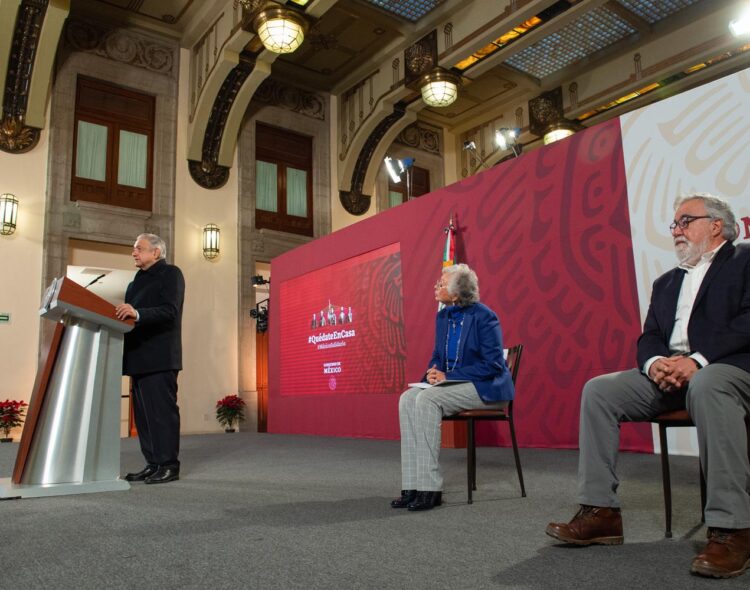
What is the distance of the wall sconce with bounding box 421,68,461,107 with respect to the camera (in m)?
8.48

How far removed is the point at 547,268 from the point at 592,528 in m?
3.19

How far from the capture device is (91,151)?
27.0 ft

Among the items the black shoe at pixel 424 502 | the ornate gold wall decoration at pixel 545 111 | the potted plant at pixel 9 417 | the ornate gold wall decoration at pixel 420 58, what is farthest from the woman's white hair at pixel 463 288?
the ornate gold wall decoration at pixel 545 111

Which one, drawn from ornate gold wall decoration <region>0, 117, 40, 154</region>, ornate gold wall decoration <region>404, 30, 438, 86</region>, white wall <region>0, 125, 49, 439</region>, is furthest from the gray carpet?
ornate gold wall decoration <region>404, 30, 438, 86</region>

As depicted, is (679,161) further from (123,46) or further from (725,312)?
(123,46)

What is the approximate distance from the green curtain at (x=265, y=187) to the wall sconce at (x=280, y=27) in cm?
256

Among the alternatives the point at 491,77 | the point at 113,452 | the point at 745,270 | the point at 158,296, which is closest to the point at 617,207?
the point at 745,270

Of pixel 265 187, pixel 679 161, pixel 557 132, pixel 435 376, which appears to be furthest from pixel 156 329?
pixel 557 132

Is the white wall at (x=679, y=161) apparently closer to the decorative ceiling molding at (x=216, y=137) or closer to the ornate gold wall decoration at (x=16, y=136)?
the decorative ceiling molding at (x=216, y=137)

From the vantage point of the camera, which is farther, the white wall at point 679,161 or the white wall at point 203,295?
the white wall at point 203,295

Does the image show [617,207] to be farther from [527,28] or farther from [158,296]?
[527,28]

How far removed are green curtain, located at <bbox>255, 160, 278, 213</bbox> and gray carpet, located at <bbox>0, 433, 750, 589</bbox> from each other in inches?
263

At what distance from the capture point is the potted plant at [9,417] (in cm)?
692

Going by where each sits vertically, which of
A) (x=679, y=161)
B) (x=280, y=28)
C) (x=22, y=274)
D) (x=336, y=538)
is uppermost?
(x=280, y=28)
